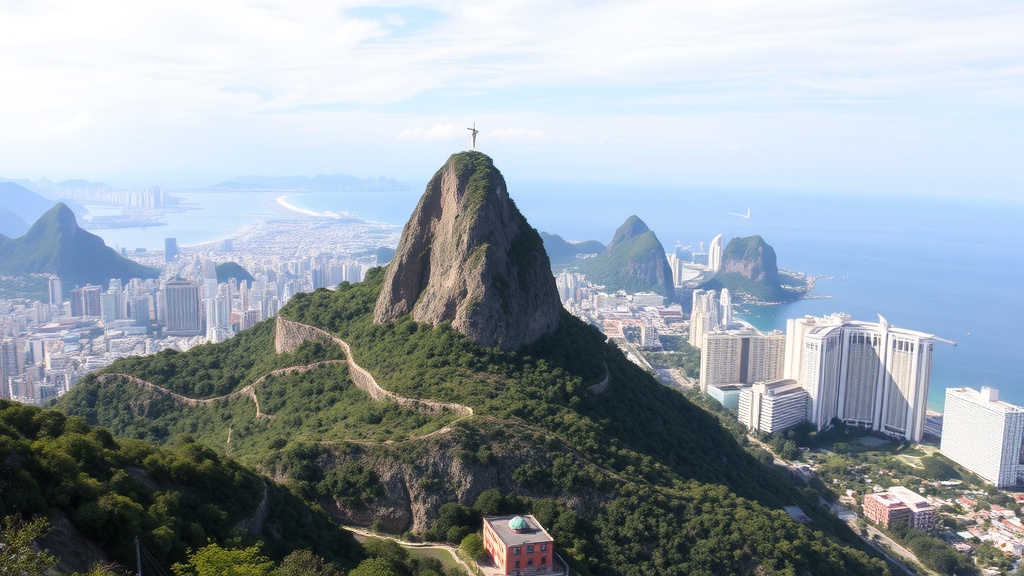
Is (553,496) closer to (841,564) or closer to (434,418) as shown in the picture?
(434,418)

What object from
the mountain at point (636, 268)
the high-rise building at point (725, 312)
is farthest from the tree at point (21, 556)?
the mountain at point (636, 268)

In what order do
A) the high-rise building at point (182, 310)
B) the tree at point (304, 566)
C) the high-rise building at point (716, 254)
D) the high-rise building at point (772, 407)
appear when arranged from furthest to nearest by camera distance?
the high-rise building at point (716, 254) → the high-rise building at point (182, 310) → the high-rise building at point (772, 407) → the tree at point (304, 566)

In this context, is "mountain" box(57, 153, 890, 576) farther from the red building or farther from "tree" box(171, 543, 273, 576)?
"tree" box(171, 543, 273, 576)

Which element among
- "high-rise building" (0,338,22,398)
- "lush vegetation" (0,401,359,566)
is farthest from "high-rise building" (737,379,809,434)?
"high-rise building" (0,338,22,398)

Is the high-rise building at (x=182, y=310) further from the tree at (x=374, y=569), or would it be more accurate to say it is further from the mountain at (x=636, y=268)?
the tree at (x=374, y=569)

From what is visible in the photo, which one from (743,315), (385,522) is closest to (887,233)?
(743,315)

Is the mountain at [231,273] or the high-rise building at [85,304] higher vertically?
the mountain at [231,273]

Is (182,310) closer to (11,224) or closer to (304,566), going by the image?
(304,566)
